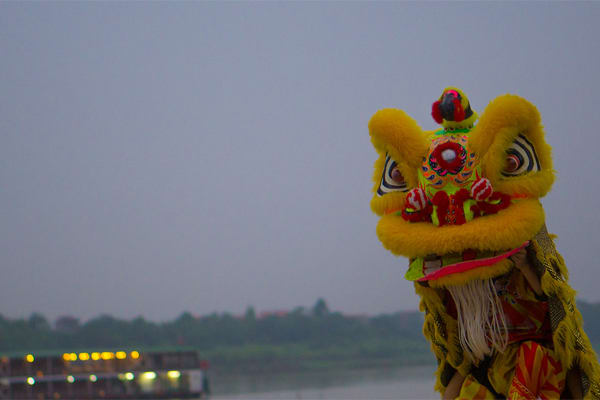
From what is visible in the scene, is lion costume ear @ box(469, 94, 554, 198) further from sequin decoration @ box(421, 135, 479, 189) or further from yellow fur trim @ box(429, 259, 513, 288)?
yellow fur trim @ box(429, 259, 513, 288)

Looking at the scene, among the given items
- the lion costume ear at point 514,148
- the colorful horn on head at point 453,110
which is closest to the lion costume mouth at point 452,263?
the lion costume ear at point 514,148

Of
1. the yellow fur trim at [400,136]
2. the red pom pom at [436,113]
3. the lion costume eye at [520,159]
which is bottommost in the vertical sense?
the lion costume eye at [520,159]

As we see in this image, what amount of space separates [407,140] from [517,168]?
40cm

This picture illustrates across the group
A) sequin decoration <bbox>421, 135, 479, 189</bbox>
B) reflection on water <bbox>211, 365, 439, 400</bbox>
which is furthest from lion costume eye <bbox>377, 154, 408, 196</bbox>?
reflection on water <bbox>211, 365, 439, 400</bbox>

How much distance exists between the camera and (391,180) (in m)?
2.49

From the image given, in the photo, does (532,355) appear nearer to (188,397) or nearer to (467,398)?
(467,398)

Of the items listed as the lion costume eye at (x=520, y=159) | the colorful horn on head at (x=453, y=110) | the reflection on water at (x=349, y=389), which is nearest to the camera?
the lion costume eye at (x=520, y=159)

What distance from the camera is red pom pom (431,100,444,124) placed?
244 centimetres

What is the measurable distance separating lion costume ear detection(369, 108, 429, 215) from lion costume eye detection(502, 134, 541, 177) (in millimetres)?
307

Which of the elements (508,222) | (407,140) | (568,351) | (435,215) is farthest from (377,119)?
(568,351)

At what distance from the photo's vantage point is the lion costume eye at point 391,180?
2475 millimetres

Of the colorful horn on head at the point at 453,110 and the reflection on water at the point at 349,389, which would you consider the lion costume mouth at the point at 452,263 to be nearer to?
the colorful horn on head at the point at 453,110

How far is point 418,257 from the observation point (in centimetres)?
239

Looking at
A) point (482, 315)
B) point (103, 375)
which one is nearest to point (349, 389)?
point (103, 375)
